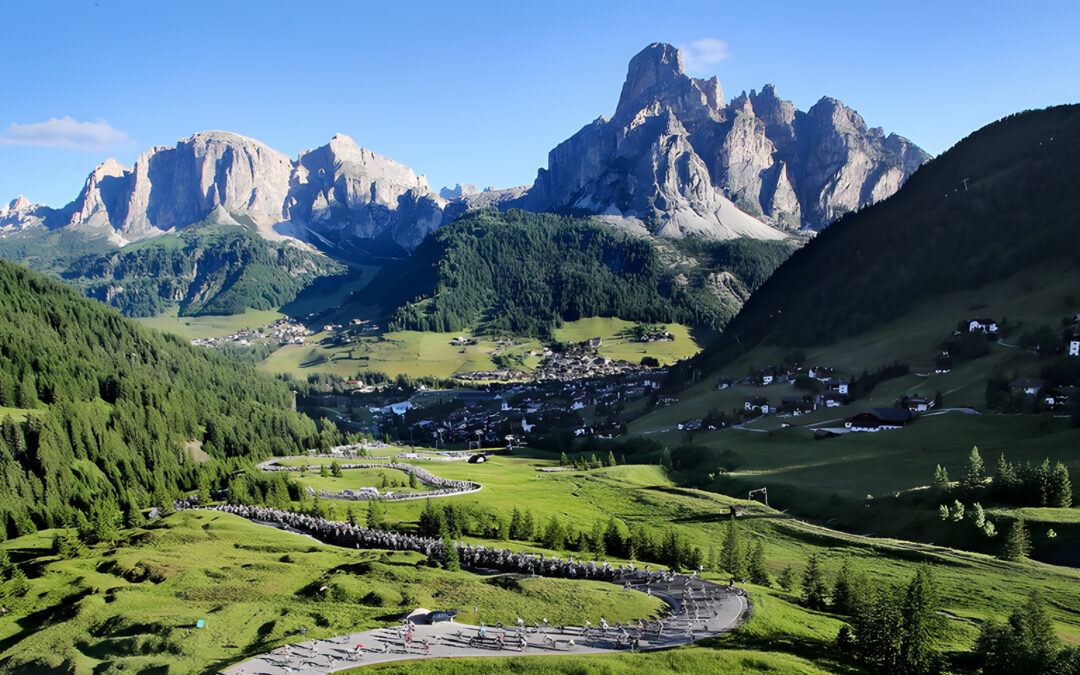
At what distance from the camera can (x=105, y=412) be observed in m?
122

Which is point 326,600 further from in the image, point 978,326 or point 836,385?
point 978,326

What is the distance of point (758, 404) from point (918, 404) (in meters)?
36.8

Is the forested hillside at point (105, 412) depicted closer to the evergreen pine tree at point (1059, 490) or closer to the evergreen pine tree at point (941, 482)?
Result: the evergreen pine tree at point (941, 482)

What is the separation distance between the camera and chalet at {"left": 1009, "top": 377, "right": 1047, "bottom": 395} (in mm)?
113812

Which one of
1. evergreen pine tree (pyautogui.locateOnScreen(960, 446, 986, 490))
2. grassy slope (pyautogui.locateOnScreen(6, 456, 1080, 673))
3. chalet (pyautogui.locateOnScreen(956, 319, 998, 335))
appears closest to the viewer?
grassy slope (pyautogui.locateOnScreen(6, 456, 1080, 673))

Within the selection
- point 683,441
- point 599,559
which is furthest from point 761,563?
point 683,441

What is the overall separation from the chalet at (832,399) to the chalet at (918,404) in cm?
1781

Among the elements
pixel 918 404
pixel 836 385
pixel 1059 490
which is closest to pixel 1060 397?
pixel 918 404

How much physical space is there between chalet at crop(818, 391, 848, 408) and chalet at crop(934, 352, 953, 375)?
63.1 feet

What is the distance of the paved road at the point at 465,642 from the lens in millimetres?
38375

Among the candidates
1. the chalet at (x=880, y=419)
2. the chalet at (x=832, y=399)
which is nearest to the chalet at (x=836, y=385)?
the chalet at (x=832, y=399)

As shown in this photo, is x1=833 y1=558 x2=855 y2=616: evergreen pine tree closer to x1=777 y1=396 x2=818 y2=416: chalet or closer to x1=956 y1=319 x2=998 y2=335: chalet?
x1=777 y1=396 x2=818 y2=416: chalet

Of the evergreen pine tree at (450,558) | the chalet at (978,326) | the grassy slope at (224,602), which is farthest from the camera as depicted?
the chalet at (978,326)

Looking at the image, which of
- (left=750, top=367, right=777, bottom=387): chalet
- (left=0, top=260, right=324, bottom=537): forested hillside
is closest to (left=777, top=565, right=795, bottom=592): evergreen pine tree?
(left=0, top=260, right=324, bottom=537): forested hillside
